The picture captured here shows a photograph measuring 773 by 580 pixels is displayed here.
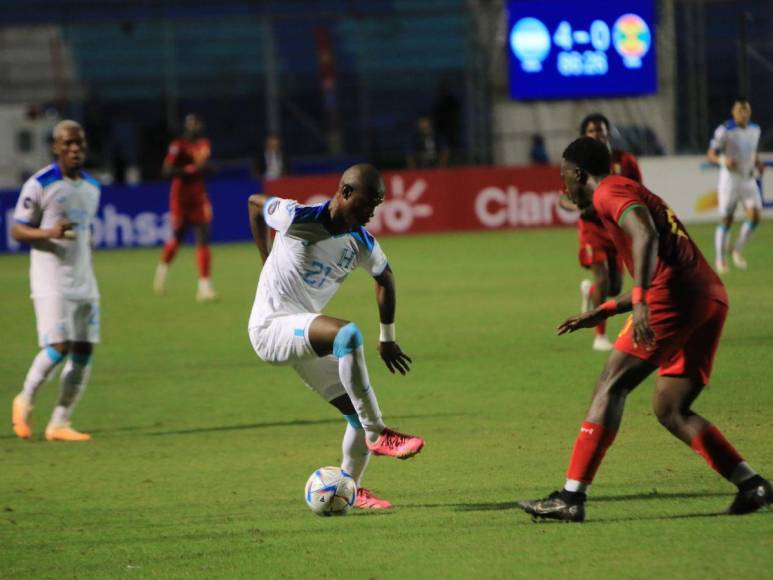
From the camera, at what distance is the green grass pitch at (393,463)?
636cm

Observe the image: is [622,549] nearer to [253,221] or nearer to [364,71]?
[253,221]

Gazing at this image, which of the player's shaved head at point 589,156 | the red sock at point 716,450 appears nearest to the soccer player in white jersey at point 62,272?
the player's shaved head at point 589,156

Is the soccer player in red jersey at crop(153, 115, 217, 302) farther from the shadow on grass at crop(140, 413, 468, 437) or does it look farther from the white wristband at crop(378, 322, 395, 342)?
the white wristband at crop(378, 322, 395, 342)

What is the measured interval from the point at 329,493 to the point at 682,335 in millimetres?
2042

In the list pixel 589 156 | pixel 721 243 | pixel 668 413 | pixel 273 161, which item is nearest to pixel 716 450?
pixel 668 413

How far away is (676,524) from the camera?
6730 millimetres

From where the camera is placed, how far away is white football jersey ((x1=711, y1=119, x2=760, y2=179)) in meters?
20.6

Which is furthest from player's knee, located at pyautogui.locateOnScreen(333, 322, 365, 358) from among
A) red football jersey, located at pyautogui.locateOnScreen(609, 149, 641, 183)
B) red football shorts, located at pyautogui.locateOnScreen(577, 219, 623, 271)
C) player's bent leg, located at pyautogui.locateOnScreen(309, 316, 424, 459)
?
red football shorts, located at pyautogui.locateOnScreen(577, 219, 623, 271)

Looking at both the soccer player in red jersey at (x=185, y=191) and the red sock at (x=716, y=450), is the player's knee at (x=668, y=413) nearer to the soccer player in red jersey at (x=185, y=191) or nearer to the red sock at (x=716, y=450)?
the red sock at (x=716, y=450)

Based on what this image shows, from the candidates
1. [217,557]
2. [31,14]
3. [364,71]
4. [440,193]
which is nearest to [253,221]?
[217,557]

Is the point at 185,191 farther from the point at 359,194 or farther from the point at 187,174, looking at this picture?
the point at 359,194

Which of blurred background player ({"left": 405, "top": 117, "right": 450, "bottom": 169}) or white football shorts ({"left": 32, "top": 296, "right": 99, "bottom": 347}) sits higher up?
white football shorts ({"left": 32, "top": 296, "right": 99, "bottom": 347})

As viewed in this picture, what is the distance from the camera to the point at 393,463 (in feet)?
29.3

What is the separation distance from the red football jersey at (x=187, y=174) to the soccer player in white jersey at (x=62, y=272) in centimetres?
995
